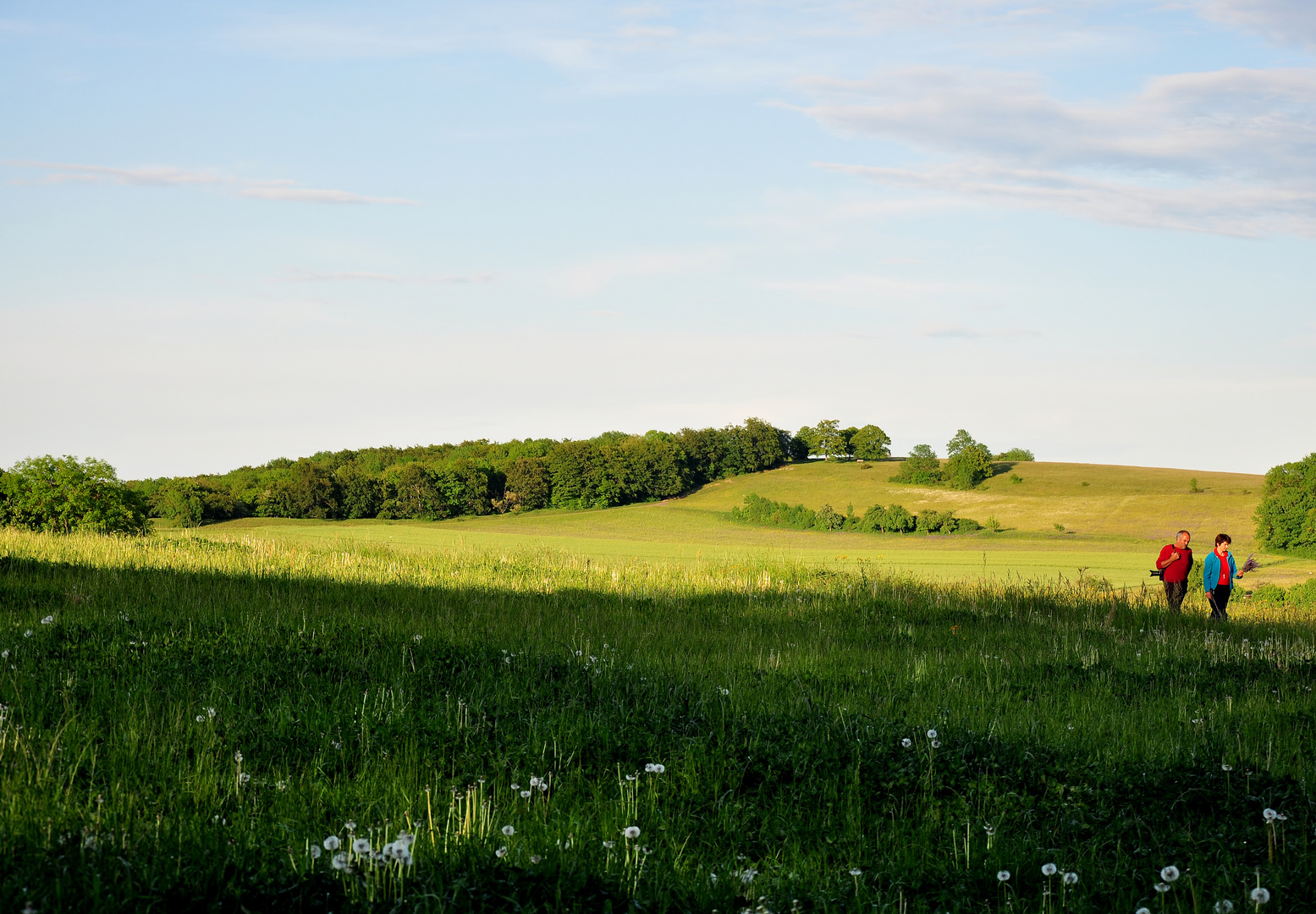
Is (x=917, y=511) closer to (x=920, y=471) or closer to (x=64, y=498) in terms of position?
(x=920, y=471)

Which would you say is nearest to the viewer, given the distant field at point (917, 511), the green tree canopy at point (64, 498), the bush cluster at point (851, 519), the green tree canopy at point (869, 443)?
the green tree canopy at point (64, 498)

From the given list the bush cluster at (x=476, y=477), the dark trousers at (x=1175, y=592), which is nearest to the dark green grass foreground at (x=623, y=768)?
the dark trousers at (x=1175, y=592)

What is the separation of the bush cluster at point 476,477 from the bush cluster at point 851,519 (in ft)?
37.2

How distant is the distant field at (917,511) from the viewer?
48.7m

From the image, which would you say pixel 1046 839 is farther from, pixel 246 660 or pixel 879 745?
pixel 246 660

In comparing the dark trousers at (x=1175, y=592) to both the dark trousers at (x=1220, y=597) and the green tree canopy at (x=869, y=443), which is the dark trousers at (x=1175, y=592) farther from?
the green tree canopy at (x=869, y=443)

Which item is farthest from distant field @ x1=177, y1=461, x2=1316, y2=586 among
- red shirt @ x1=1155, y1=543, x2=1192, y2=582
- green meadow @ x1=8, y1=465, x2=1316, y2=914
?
green meadow @ x1=8, y1=465, x2=1316, y2=914

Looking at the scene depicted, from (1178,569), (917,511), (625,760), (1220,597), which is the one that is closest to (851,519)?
(917,511)

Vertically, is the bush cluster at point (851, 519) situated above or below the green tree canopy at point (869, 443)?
below

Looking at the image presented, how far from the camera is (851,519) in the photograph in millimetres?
67562

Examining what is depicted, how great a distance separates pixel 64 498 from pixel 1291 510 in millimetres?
59408

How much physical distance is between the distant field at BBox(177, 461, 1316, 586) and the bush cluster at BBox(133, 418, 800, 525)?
2.48 meters

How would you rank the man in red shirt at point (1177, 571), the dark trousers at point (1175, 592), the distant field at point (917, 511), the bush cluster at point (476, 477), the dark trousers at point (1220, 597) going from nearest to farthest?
the dark trousers at point (1220, 597) → the dark trousers at point (1175, 592) → the man in red shirt at point (1177, 571) → the distant field at point (917, 511) → the bush cluster at point (476, 477)

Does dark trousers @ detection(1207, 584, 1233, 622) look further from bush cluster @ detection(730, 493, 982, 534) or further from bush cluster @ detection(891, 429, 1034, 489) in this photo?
bush cluster @ detection(891, 429, 1034, 489)
